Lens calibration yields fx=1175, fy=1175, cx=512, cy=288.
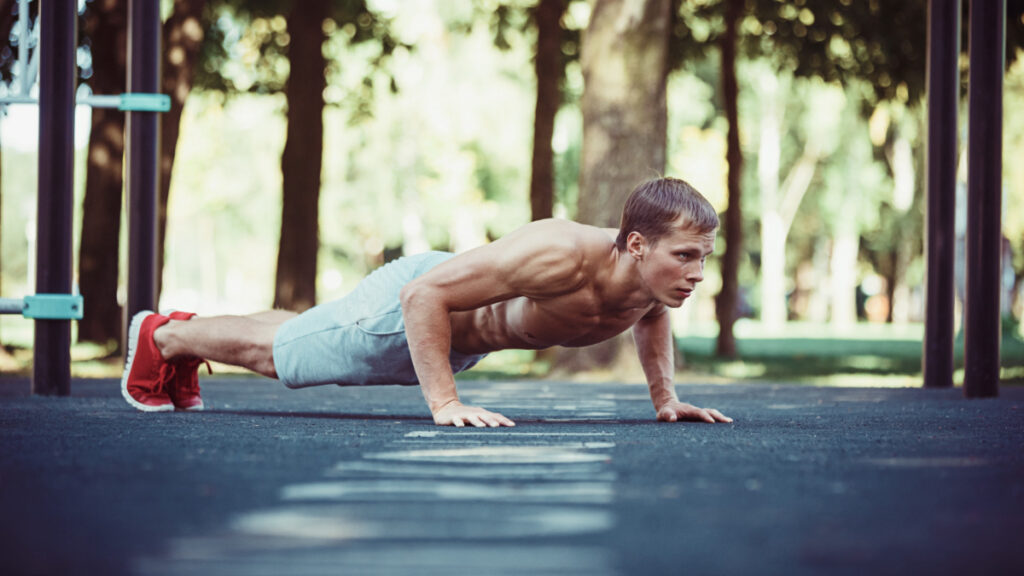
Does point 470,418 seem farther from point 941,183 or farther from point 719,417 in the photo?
point 941,183

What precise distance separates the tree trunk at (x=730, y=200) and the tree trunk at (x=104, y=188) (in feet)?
24.5

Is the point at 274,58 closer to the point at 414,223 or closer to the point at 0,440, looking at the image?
the point at 0,440

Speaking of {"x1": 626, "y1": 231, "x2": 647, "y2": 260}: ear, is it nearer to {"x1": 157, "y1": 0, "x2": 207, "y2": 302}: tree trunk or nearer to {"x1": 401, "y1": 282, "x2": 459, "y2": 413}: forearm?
{"x1": 401, "y1": 282, "x2": 459, "y2": 413}: forearm

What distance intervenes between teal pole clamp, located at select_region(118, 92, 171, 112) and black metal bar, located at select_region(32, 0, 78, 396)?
285 millimetres

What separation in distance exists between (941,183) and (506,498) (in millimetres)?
5814

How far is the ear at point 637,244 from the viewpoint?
412 cm

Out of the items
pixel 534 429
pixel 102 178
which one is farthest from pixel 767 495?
pixel 102 178

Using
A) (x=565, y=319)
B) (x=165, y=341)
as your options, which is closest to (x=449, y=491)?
(x=565, y=319)

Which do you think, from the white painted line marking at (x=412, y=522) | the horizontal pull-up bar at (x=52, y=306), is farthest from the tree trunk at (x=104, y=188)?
the white painted line marking at (x=412, y=522)

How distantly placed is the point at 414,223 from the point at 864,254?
61.7 ft

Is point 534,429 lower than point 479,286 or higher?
lower

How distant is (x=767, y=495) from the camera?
236cm

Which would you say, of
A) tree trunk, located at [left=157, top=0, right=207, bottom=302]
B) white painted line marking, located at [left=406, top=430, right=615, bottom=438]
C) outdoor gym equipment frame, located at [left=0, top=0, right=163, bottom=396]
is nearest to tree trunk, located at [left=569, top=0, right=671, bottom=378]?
outdoor gym equipment frame, located at [left=0, top=0, right=163, bottom=396]

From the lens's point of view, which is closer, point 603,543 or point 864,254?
point 603,543
